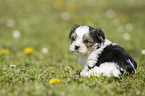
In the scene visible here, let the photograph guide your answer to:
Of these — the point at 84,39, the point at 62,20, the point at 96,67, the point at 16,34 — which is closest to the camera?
the point at 84,39

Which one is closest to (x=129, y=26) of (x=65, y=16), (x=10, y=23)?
(x=65, y=16)

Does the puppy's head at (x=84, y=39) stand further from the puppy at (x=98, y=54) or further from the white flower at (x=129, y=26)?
the white flower at (x=129, y=26)

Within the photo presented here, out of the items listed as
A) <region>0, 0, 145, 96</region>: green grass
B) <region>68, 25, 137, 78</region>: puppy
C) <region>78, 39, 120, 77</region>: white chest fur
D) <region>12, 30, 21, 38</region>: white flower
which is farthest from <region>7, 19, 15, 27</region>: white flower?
<region>78, 39, 120, 77</region>: white chest fur

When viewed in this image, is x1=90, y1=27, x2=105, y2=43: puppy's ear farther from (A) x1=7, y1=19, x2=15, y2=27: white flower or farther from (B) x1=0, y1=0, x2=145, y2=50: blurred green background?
(A) x1=7, y1=19, x2=15, y2=27: white flower

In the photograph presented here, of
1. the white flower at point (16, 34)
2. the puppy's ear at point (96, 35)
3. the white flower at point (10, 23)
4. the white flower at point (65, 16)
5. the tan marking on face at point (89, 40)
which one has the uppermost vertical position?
the white flower at point (65, 16)

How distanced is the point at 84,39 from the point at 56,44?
4997 mm

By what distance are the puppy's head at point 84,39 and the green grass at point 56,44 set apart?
2.06 feet

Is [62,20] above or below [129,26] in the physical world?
above

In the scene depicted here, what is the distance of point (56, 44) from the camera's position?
8.62 meters

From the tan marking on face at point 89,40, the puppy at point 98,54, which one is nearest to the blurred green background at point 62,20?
the puppy at point 98,54

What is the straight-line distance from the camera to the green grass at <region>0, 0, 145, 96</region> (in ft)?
11.3

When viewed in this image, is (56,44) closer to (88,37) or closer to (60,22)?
(60,22)

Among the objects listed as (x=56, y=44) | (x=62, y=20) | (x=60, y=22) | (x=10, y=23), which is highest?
(x=62, y=20)

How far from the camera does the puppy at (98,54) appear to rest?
12.2 feet
